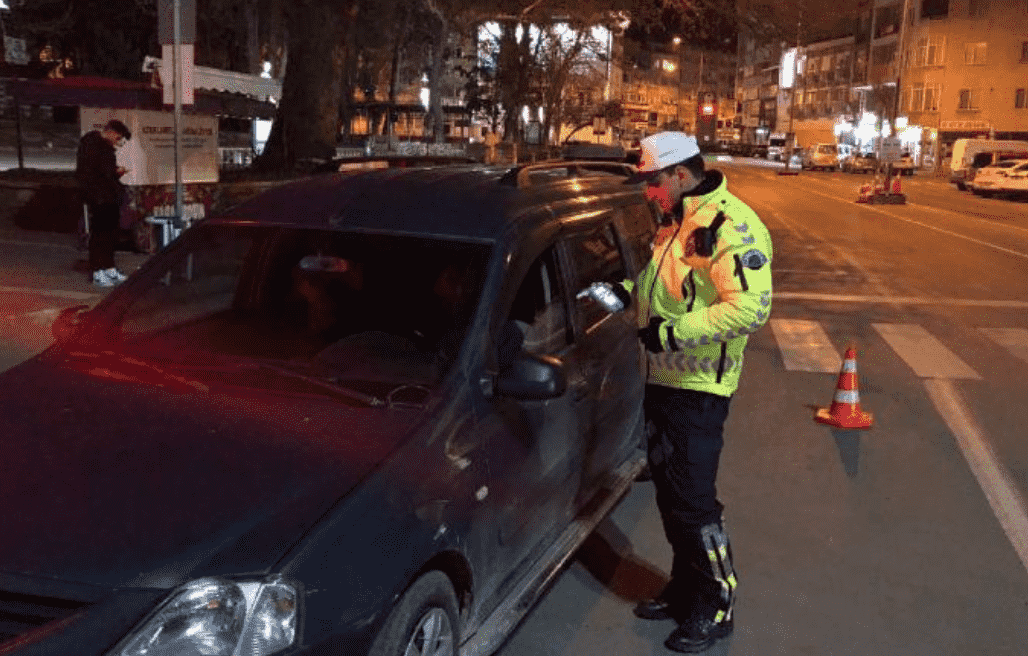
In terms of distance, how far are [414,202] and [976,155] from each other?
168 feet

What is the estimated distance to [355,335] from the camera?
386 cm

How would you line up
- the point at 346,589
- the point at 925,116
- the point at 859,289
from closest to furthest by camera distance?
the point at 346,589
the point at 859,289
the point at 925,116

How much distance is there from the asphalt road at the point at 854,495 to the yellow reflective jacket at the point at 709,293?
111 centimetres

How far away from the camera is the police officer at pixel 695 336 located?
371 centimetres

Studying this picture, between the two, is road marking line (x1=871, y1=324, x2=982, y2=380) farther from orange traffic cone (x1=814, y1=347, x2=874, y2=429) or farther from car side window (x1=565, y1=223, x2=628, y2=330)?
car side window (x1=565, y1=223, x2=628, y2=330)

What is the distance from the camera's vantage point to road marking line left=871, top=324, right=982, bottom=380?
29.5 feet

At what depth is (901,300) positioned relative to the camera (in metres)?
12.9

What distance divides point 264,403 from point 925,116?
82043 millimetres

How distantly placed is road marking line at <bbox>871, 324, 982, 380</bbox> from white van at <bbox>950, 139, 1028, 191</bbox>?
126ft

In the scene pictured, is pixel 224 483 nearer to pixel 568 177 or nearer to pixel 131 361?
pixel 131 361

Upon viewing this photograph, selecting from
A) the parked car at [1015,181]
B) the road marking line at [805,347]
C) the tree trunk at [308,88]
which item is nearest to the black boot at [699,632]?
the road marking line at [805,347]

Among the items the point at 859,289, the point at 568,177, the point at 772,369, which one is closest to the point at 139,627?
the point at 568,177

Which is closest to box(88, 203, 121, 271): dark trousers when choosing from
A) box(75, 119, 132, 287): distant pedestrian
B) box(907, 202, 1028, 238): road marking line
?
box(75, 119, 132, 287): distant pedestrian

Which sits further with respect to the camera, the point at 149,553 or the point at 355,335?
the point at 355,335
